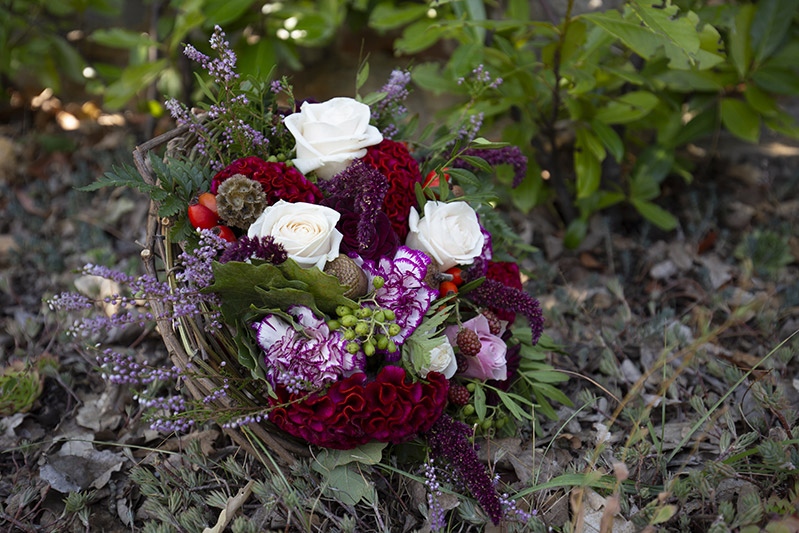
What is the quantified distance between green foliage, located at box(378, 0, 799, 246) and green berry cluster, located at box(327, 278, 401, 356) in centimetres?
88

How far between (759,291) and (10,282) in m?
2.72

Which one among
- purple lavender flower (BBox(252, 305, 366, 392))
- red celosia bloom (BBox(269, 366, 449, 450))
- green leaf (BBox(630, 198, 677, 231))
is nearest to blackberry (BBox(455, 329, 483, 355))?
red celosia bloom (BBox(269, 366, 449, 450))

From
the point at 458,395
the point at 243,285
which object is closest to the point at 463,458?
the point at 458,395

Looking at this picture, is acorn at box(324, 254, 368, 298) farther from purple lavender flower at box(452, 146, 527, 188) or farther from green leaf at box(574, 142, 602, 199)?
green leaf at box(574, 142, 602, 199)

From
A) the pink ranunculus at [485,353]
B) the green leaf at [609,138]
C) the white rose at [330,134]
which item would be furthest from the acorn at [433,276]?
the green leaf at [609,138]

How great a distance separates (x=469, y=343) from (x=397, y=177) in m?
0.43

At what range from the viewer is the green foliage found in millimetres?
1973

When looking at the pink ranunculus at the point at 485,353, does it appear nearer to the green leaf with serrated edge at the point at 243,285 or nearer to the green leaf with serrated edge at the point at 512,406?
the green leaf with serrated edge at the point at 512,406

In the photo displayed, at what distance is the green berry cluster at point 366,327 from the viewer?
1228mm

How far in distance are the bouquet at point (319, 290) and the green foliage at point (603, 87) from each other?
0.64m

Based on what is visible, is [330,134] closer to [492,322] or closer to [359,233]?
[359,233]

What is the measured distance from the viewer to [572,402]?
1.62 metres

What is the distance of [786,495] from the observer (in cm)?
129

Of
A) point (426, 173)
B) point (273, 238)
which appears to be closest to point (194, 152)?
point (273, 238)
